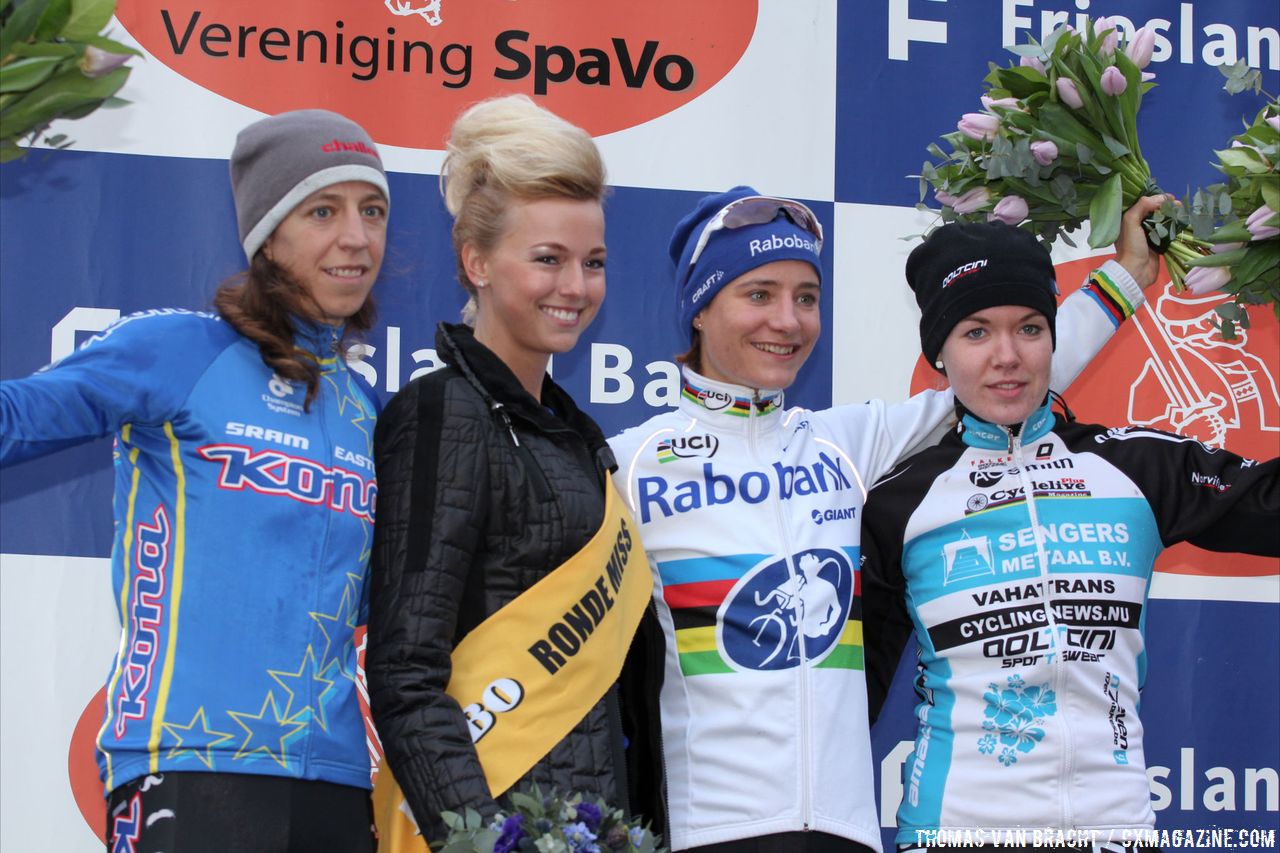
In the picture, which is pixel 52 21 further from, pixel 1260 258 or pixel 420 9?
pixel 1260 258

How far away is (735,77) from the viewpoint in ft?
10.7

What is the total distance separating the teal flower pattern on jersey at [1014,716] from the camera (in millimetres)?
2213

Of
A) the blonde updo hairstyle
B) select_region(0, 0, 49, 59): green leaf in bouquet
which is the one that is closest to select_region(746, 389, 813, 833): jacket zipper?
the blonde updo hairstyle

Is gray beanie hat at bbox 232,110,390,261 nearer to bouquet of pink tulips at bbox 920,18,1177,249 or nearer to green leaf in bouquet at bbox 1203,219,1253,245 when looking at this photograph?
bouquet of pink tulips at bbox 920,18,1177,249

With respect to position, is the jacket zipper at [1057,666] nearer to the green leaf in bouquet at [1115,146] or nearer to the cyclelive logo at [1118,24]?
the green leaf in bouquet at [1115,146]

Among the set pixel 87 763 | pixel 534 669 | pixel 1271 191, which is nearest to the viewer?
pixel 534 669

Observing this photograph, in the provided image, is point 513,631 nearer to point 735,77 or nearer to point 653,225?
point 653,225

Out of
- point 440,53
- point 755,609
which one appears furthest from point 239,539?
point 440,53

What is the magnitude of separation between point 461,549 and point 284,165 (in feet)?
2.00

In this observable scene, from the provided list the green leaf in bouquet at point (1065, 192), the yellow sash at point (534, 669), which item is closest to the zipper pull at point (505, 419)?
the yellow sash at point (534, 669)

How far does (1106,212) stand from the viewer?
243cm

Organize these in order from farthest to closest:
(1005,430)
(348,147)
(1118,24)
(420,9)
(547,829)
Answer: (1118,24)
(420,9)
(1005,430)
(348,147)
(547,829)

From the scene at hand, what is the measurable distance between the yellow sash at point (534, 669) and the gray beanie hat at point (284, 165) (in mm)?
631

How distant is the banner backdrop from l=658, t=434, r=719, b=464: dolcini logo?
86 centimetres
